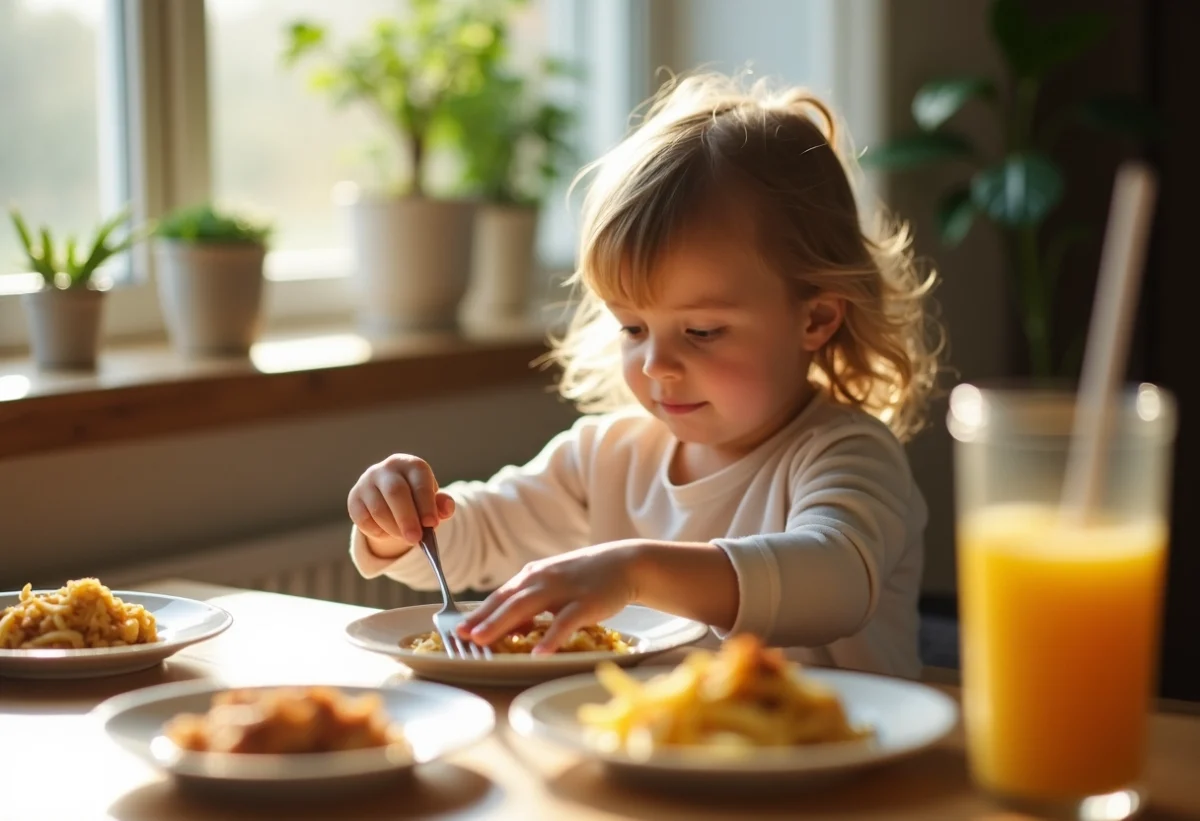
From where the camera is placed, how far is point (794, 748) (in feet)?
2.63

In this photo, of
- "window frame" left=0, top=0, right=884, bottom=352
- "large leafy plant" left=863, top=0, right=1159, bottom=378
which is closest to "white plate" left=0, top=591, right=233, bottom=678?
"window frame" left=0, top=0, right=884, bottom=352

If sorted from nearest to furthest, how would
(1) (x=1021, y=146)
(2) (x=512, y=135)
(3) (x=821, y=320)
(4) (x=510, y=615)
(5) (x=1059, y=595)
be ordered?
1. (5) (x=1059, y=595)
2. (4) (x=510, y=615)
3. (3) (x=821, y=320)
4. (2) (x=512, y=135)
5. (1) (x=1021, y=146)

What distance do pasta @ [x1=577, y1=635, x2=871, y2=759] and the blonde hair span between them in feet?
2.11

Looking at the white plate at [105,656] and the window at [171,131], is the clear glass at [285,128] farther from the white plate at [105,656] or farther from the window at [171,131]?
the white plate at [105,656]

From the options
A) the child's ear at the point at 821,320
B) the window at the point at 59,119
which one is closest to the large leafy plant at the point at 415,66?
the window at the point at 59,119

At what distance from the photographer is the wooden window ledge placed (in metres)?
1.64

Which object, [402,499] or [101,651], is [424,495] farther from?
[101,651]

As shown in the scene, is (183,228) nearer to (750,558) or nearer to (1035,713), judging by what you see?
(750,558)

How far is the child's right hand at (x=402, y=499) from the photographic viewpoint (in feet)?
4.25

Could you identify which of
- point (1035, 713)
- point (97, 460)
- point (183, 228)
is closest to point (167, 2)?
point (183, 228)

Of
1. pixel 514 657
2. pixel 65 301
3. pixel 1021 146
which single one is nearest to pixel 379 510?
pixel 514 657

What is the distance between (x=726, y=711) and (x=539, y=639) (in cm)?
29

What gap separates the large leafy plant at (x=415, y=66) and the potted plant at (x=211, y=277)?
44cm

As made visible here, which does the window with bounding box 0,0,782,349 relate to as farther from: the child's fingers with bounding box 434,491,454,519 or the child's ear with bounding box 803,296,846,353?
the child's ear with bounding box 803,296,846,353
